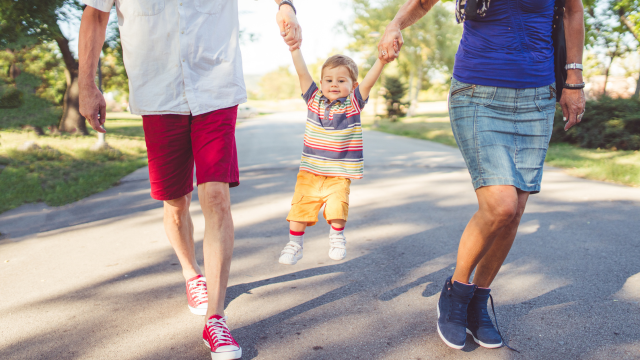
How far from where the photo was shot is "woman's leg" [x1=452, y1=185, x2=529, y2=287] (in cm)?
233

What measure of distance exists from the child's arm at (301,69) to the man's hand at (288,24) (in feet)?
0.47

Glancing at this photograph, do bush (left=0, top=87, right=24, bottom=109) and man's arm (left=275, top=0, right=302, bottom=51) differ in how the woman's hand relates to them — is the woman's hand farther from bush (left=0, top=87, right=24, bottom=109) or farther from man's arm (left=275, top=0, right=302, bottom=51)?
bush (left=0, top=87, right=24, bottom=109)

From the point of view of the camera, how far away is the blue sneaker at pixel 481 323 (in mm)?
2486

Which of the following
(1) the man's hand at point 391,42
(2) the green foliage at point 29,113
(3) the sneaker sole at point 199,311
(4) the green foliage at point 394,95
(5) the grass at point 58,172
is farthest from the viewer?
(4) the green foliage at point 394,95

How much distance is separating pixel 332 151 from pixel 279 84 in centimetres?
13421

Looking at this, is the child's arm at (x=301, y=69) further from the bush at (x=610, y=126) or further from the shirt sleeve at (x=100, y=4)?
the bush at (x=610, y=126)

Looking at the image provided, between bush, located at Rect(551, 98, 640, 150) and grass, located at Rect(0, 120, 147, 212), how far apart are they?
1140cm

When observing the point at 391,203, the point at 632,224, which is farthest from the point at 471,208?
the point at 632,224

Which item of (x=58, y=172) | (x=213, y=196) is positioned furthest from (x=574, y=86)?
(x=58, y=172)

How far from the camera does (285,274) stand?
3.70 m

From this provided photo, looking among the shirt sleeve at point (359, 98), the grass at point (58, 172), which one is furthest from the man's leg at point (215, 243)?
the grass at point (58, 172)

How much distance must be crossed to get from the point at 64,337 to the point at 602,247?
419cm

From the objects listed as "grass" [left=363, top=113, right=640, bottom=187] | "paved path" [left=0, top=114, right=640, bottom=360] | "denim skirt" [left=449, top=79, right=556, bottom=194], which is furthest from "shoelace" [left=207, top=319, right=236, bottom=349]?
"grass" [left=363, top=113, right=640, bottom=187]

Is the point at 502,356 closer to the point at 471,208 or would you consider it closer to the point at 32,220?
the point at 471,208
